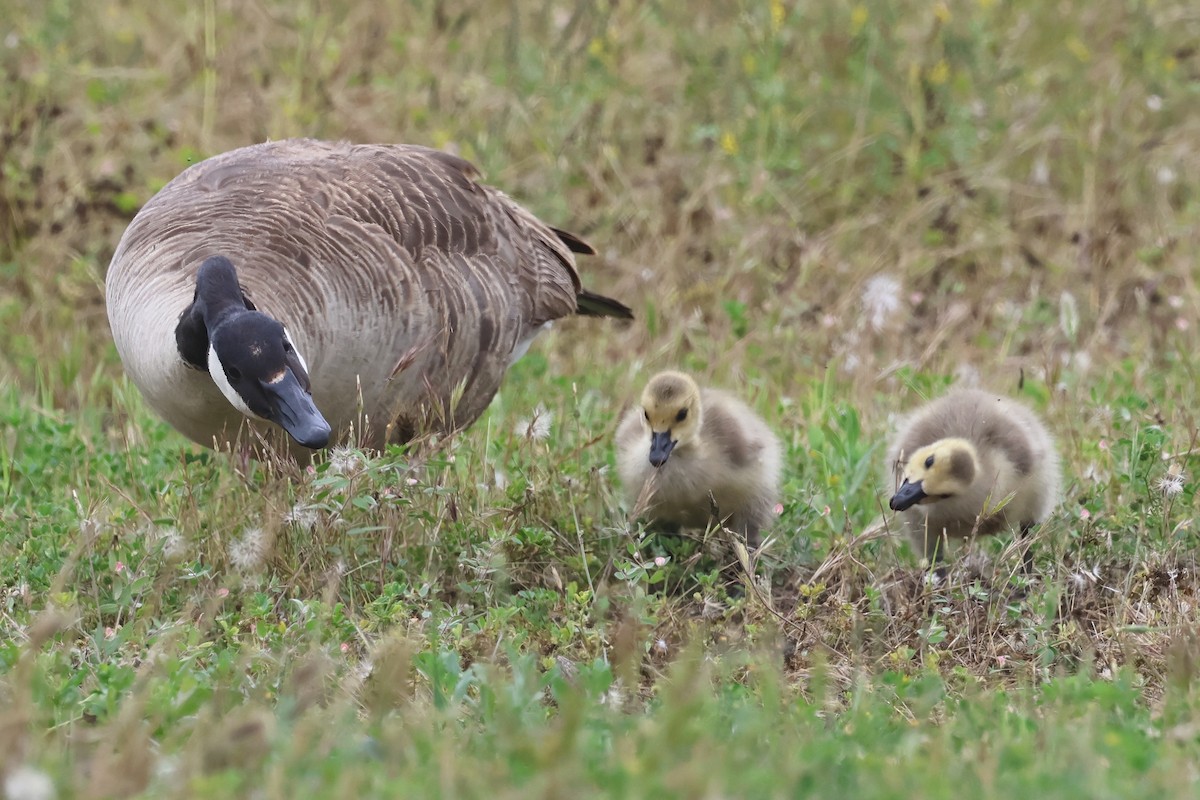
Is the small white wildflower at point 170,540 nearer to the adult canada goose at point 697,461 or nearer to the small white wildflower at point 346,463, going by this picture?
the small white wildflower at point 346,463

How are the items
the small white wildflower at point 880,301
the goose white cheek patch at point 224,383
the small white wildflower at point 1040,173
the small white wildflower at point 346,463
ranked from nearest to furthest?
the goose white cheek patch at point 224,383
the small white wildflower at point 346,463
the small white wildflower at point 880,301
the small white wildflower at point 1040,173

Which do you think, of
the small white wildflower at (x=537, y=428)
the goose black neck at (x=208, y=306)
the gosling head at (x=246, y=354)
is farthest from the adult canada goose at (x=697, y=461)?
the goose black neck at (x=208, y=306)

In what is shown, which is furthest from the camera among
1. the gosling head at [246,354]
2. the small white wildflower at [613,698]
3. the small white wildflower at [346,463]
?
the small white wildflower at [346,463]

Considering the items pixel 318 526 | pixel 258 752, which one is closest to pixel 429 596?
pixel 318 526

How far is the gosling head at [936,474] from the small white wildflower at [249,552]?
78.7 inches

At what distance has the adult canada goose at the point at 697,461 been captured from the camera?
5.34 m

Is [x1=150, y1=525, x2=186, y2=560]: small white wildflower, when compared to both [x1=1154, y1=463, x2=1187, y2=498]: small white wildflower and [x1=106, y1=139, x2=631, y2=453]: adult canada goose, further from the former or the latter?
[x1=1154, y1=463, x2=1187, y2=498]: small white wildflower

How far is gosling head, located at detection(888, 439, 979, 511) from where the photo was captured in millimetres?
5070

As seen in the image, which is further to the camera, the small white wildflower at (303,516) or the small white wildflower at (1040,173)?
the small white wildflower at (1040,173)

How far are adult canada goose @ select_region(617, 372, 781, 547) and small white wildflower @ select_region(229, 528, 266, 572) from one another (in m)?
1.24

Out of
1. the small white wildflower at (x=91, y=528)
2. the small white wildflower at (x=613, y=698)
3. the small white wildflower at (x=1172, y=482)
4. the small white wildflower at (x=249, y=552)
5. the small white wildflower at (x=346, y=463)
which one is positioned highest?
the small white wildflower at (x=1172, y=482)

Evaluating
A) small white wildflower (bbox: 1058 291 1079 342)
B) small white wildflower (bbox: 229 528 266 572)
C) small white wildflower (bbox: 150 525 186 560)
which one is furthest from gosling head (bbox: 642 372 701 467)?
small white wildflower (bbox: 1058 291 1079 342)

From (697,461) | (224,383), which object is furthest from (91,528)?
(697,461)

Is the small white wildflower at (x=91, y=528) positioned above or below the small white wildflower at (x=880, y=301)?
below
